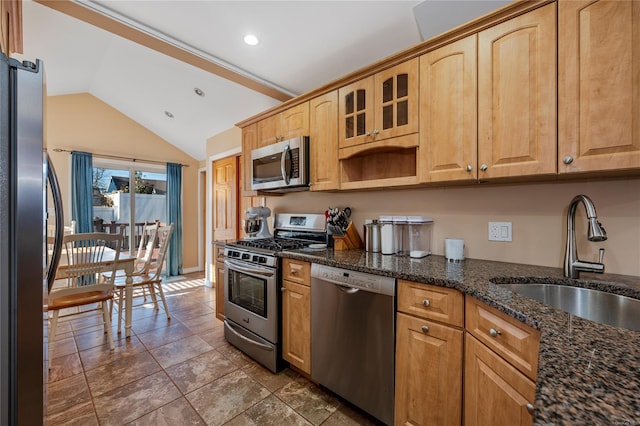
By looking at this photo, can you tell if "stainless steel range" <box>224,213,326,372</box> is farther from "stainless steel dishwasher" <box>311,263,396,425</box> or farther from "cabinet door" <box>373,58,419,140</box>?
"cabinet door" <box>373,58,419,140</box>

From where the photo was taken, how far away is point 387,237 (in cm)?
198

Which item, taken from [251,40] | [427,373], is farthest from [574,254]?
[251,40]

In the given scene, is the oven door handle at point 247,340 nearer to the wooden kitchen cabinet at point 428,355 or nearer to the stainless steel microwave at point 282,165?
the wooden kitchen cabinet at point 428,355

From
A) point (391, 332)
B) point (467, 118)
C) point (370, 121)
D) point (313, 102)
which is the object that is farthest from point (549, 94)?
point (313, 102)

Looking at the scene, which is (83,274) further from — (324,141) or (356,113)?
(356,113)

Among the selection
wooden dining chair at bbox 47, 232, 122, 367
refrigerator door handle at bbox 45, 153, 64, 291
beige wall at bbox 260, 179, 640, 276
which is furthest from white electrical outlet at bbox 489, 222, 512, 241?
wooden dining chair at bbox 47, 232, 122, 367

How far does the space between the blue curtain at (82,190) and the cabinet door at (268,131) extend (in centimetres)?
336

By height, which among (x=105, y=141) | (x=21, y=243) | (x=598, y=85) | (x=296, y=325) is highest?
(x=105, y=141)

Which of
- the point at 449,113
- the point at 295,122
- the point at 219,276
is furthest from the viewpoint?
the point at 219,276

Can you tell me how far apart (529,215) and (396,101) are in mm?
1081

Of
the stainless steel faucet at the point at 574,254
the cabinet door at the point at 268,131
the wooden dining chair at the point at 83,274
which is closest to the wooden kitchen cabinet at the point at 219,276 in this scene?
the wooden dining chair at the point at 83,274

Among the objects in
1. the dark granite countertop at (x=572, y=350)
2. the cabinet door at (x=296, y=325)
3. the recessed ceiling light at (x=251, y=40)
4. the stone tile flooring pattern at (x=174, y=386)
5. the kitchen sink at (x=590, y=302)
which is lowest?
the stone tile flooring pattern at (x=174, y=386)

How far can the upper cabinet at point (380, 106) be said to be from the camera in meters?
1.75

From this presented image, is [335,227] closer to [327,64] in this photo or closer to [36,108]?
[327,64]
